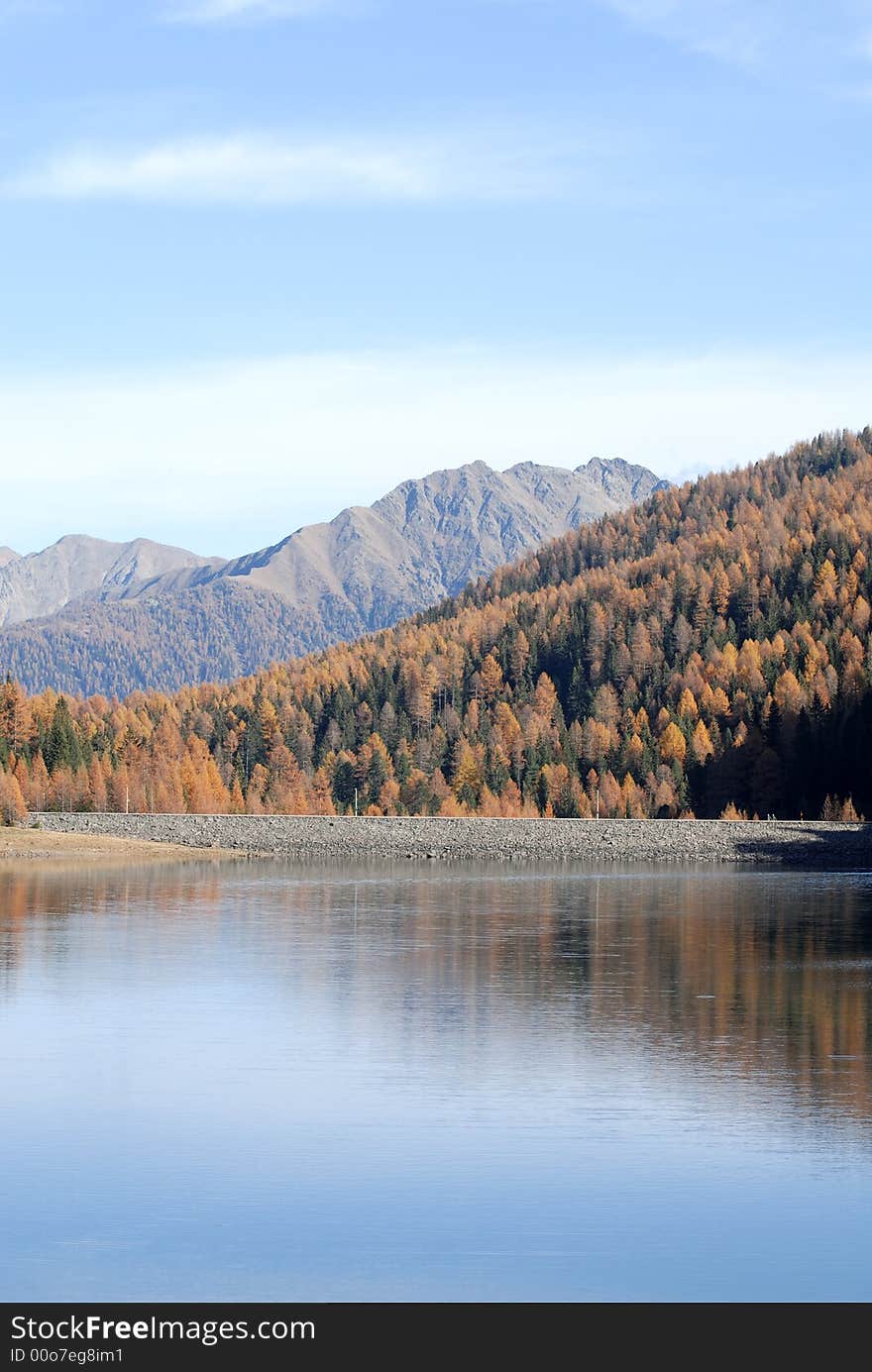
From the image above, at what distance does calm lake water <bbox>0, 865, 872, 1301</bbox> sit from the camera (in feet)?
66.4

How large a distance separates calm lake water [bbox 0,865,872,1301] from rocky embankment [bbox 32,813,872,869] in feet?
241

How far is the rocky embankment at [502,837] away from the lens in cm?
12812

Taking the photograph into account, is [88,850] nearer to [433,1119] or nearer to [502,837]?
[502,837]

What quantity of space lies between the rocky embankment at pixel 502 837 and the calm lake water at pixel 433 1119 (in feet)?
241

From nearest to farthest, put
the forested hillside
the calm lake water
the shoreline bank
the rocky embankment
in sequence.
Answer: the calm lake water → the shoreline bank → the rocky embankment → the forested hillside

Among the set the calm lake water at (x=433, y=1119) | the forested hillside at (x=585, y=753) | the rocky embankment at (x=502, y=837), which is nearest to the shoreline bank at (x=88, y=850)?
the rocky embankment at (x=502, y=837)

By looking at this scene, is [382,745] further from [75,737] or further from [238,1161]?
[238,1161]

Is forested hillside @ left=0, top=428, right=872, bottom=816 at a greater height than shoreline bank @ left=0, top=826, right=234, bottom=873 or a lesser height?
greater

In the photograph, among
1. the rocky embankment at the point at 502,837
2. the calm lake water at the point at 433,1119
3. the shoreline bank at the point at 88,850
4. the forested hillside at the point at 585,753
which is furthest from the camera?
the forested hillside at the point at 585,753

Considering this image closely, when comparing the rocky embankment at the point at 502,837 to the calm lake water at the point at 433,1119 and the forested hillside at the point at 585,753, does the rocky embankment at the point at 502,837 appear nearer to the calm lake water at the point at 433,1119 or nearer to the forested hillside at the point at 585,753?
the forested hillside at the point at 585,753

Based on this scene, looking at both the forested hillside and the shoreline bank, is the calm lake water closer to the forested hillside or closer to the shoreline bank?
the shoreline bank

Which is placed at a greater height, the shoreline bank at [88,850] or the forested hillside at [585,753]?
the forested hillside at [585,753]

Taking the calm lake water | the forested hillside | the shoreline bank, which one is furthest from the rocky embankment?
the calm lake water
